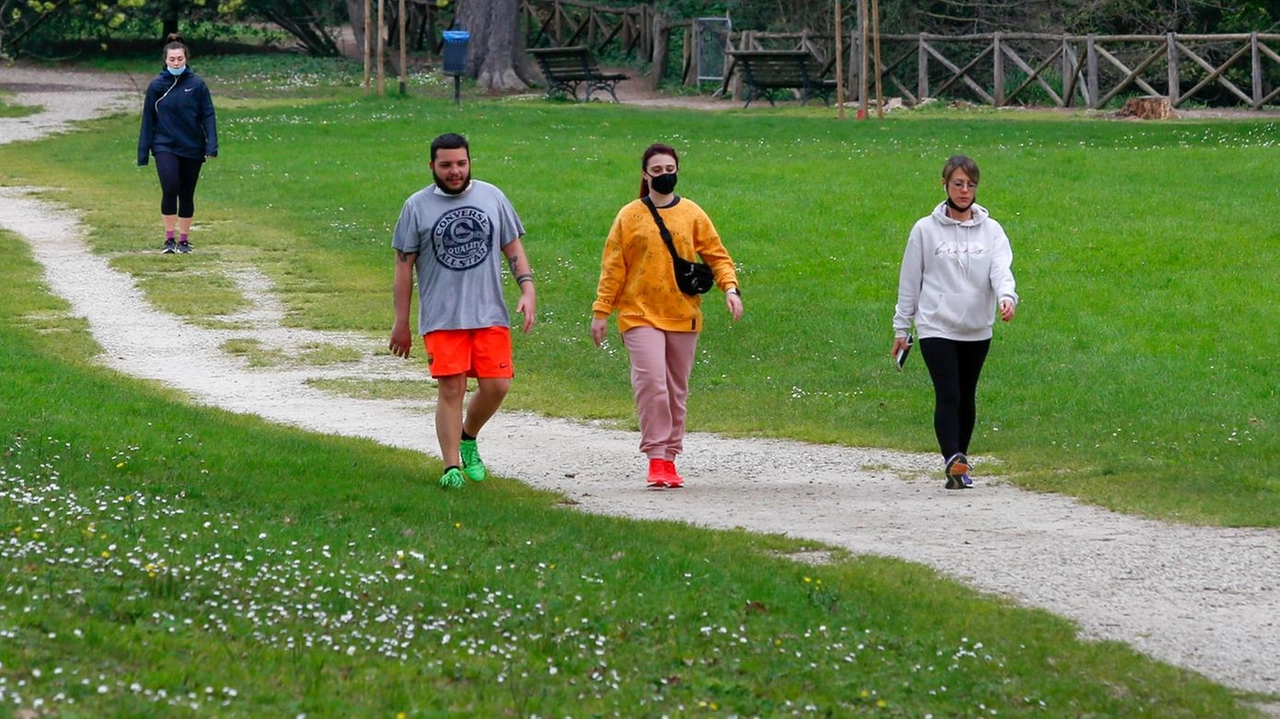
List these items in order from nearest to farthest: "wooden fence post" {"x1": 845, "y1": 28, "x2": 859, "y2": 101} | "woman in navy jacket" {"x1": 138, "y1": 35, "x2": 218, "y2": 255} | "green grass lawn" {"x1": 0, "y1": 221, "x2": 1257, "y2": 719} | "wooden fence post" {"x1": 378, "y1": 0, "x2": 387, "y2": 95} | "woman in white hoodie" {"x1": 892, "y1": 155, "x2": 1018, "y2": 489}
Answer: "green grass lawn" {"x1": 0, "y1": 221, "x2": 1257, "y2": 719} < "woman in white hoodie" {"x1": 892, "y1": 155, "x2": 1018, "y2": 489} < "woman in navy jacket" {"x1": 138, "y1": 35, "x2": 218, "y2": 255} < "wooden fence post" {"x1": 378, "y1": 0, "x2": 387, "y2": 95} < "wooden fence post" {"x1": 845, "y1": 28, "x2": 859, "y2": 101}

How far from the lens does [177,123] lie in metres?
16.6

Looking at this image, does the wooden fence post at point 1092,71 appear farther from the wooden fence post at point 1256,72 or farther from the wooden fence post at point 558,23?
the wooden fence post at point 558,23

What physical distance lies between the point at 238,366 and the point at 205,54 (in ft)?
129

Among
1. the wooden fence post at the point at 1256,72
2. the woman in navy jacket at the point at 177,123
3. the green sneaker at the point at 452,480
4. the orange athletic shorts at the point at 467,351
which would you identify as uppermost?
the wooden fence post at the point at 1256,72

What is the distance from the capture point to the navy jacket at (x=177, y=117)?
16.5 metres

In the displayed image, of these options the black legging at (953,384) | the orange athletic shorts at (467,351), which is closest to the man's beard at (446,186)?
the orange athletic shorts at (467,351)

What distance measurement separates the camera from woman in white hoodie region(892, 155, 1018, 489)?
8.85m

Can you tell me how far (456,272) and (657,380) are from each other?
130 cm

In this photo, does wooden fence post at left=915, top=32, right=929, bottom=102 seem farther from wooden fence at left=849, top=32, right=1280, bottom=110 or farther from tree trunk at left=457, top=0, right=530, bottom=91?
tree trunk at left=457, top=0, right=530, bottom=91

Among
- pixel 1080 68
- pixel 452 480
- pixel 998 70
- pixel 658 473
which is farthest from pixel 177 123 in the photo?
pixel 998 70

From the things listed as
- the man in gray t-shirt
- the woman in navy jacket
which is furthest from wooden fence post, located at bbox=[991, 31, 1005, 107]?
the man in gray t-shirt

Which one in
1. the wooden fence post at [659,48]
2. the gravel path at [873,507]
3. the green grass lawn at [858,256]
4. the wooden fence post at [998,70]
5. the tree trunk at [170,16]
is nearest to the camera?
the gravel path at [873,507]

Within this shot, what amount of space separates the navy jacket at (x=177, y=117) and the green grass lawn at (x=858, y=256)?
1185 mm

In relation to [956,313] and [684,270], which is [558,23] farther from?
[956,313]
